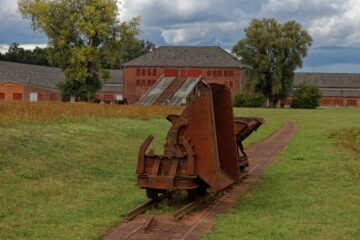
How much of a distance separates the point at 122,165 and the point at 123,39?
58177mm

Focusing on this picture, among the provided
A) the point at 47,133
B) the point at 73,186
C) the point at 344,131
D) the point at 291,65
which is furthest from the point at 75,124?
the point at 291,65

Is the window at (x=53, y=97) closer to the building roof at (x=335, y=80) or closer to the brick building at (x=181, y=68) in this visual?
the brick building at (x=181, y=68)

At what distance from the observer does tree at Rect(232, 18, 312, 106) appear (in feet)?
319

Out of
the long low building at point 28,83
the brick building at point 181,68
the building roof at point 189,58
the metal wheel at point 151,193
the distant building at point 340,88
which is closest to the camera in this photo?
the metal wheel at point 151,193

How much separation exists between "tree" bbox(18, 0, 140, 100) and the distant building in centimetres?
5789

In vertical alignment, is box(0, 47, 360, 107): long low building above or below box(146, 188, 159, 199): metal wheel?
above

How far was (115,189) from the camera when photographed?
45.5 feet

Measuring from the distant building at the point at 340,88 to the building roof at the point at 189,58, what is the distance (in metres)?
23.2

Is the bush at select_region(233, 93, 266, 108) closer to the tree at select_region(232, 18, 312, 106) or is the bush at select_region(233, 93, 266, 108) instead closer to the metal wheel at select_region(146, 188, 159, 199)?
the tree at select_region(232, 18, 312, 106)

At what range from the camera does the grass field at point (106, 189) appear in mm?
9531

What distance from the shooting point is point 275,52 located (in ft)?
323

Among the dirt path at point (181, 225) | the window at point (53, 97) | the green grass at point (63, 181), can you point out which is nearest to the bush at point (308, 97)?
the window at point (53, 97)

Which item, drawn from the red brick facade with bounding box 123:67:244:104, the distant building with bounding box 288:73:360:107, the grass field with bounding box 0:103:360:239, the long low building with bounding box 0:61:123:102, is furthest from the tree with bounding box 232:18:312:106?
the grass field with bounding box 0:103:360:239

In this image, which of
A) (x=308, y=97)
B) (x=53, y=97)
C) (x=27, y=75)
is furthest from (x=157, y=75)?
(x=308, y=97)
